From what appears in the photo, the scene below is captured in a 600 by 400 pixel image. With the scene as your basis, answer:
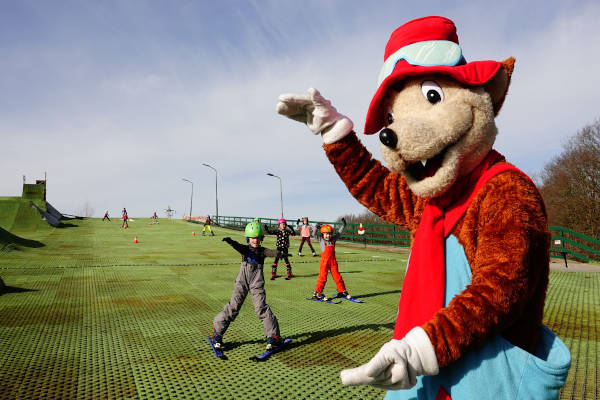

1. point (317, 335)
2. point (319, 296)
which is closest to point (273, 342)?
point (317, 335)

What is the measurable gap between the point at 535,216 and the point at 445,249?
1.11 feet

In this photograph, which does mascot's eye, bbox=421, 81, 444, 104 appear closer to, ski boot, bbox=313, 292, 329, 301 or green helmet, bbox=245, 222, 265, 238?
green helmet, bbox=245, 222, 265, 238

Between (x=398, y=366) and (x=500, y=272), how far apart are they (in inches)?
18.4

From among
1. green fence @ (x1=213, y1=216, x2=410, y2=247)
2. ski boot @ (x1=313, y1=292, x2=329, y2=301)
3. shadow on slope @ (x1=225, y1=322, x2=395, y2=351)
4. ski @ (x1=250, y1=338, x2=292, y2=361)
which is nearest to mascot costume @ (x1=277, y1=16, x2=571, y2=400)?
ski @ (x1=250, y1=338, x2=292, y2=361)

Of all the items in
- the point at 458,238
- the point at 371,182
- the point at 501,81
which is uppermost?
the point at 501,81

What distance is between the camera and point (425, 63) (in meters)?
1.50

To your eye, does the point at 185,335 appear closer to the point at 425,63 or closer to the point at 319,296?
the point at 319,296

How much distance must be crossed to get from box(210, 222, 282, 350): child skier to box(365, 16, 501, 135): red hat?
3.36 meters

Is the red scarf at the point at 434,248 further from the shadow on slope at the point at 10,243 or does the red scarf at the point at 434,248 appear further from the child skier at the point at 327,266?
the shadow on slope at the point at 10,243

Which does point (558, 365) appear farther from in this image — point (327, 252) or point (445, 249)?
point (327, 252)

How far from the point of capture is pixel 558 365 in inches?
43.3

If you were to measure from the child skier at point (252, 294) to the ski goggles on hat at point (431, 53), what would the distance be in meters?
3.51

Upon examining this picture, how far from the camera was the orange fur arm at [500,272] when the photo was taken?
113 centimetres

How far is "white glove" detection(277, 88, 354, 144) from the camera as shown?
1.81 metres
